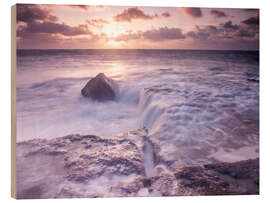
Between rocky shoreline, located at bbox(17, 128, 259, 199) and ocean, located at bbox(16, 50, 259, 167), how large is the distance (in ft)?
0.39

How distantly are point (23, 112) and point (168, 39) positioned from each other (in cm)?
185

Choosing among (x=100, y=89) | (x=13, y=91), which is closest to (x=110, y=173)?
(x=100, y=89)

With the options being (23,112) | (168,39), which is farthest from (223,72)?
(23,112)

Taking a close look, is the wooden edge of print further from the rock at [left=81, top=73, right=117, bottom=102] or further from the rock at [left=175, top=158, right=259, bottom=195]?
the rock at [left=175, top=158, right=259, bottom=195]

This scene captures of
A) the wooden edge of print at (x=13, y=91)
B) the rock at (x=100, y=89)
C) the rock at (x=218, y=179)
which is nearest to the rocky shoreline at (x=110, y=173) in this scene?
the rock at (x=218, y=179)

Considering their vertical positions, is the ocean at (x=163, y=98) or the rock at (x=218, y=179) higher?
the ocean at (x=163, y=98)

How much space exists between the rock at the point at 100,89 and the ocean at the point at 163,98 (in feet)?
0.21

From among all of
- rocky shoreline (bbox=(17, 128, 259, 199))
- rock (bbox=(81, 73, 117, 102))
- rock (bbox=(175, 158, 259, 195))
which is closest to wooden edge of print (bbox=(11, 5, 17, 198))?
rocky shoreline (bbox=(17, 128, 259, 199))

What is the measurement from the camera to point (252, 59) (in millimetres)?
2740

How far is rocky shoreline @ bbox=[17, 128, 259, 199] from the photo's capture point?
2197 millimetres

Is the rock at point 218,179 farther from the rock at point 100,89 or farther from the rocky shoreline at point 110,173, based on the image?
the rock at point 100,89

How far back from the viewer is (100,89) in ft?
8.95

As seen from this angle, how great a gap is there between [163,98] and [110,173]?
1088mm

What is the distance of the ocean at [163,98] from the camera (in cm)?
246
